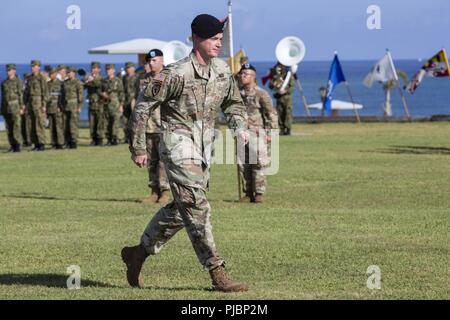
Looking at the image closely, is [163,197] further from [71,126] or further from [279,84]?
[279,84]

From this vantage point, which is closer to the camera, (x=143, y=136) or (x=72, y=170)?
(x=143, y=136)

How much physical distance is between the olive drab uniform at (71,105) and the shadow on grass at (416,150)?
25.6ft

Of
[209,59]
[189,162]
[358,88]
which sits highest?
[209,59]

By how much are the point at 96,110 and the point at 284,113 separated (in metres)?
5.41

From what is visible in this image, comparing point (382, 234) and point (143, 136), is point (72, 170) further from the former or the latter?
point (143, 136)

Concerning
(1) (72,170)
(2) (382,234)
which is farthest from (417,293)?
(1) (72,170)

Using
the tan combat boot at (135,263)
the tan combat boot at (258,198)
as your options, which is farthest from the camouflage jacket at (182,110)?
the tan combat boot at (258,198)

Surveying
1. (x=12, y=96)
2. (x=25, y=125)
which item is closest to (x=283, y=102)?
(x=25, y=125)

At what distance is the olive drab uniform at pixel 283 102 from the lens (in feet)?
121

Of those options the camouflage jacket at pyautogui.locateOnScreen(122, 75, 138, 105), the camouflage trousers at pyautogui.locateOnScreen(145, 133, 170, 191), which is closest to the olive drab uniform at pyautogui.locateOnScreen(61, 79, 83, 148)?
the camouflage jacket at pyautogui.locateOnScreen(122, 75, 138, 105)

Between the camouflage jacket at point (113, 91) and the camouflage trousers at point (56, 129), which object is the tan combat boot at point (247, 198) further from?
the camouflage jacket at point (113, 91)

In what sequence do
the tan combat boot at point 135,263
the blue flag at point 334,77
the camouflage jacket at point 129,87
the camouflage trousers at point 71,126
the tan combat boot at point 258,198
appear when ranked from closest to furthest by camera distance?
the tan combat boot at point 135,263
the tan combat boot at point 258,198
the camouflage trousers at point 71,126
the camouflage jacket at point 129,87
the blue flag at point 334,77
